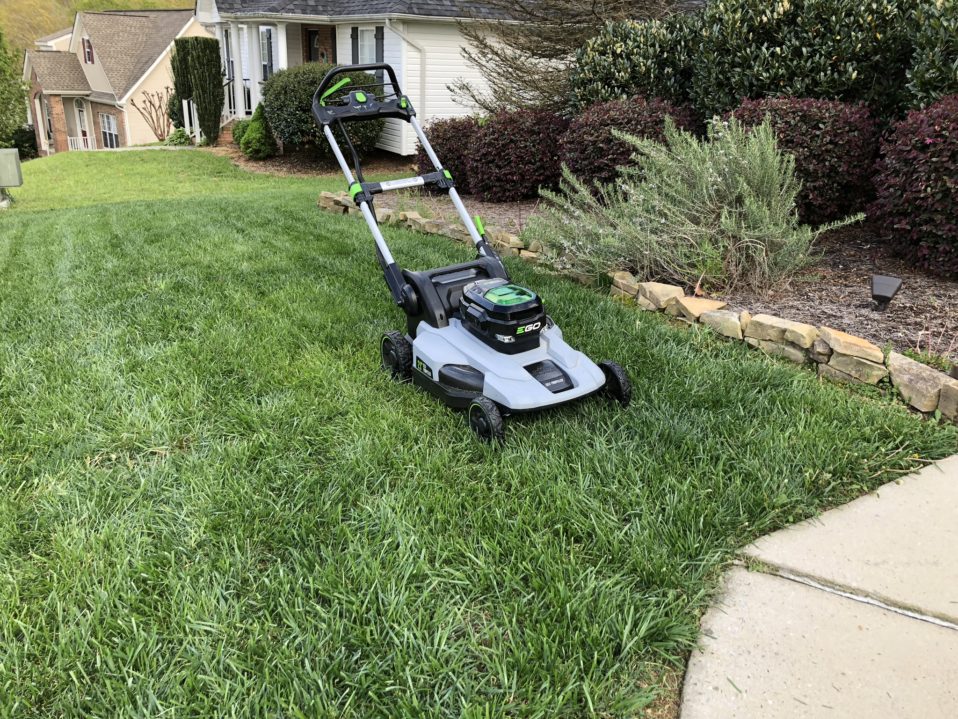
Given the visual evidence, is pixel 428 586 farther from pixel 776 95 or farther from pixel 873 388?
pixel 776 95

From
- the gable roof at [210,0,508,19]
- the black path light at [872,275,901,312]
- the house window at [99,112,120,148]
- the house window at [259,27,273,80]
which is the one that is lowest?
the house window at [99,112,120,148]

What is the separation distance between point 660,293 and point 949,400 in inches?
72.1

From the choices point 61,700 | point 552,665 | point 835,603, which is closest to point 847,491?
point 835,603

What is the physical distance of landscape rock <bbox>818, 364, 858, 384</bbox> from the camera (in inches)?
143

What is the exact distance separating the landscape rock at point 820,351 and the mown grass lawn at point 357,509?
21 cm

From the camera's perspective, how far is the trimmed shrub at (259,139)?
15.9 metres

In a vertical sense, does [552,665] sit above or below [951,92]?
below

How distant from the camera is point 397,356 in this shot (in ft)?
11.9

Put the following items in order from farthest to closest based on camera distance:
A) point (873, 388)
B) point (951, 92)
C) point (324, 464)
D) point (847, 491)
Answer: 1. point (951, 92)
2. point (873, 388)
3. point (324, 464)
4. point (847, 491)

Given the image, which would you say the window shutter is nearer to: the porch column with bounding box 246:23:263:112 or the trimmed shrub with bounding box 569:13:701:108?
the porch column with bounding box 246:23:263:112

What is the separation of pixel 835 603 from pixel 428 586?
127 cm

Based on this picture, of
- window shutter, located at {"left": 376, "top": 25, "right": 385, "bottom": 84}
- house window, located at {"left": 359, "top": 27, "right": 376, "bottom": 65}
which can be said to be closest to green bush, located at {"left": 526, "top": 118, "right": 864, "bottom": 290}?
window shutter, located at {"left": 376, "top": 25, "right": 385, "bottom": 84}

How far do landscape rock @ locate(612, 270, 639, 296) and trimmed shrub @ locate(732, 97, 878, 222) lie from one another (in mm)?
1683

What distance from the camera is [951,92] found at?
4965mm
